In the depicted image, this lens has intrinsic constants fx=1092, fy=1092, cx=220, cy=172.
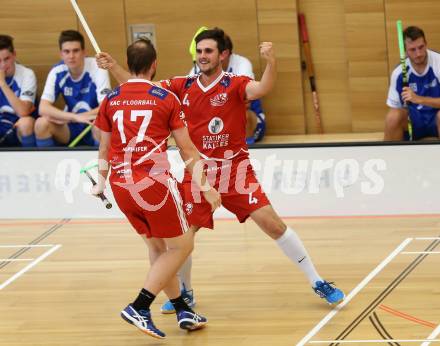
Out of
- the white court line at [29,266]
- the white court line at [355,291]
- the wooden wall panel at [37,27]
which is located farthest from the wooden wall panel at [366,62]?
the white court line at [29,266]

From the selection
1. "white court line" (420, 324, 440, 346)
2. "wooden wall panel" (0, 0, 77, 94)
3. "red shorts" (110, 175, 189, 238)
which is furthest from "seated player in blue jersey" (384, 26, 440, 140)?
"red shorts" (110, 175, 189, 238)

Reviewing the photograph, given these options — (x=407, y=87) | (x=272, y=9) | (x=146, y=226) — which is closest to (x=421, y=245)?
(x=407, y=87)

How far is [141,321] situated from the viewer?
234 inches

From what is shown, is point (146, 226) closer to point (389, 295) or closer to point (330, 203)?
point (389, 295)

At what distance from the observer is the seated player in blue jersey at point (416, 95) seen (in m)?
9.17

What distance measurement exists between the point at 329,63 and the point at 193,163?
4539mm

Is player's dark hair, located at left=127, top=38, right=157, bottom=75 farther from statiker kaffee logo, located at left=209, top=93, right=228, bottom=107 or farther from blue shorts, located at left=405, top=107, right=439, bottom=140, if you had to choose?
blue shorts, located at left=405, top=107, right=439, bottom=140

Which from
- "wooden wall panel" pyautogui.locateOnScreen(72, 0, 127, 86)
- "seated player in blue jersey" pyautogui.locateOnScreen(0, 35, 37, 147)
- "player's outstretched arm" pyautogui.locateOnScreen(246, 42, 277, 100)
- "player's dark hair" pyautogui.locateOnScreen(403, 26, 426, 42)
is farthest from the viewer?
"wooden wall panel" pyautogui.locateOnScreen(72, 0, 127, 86)

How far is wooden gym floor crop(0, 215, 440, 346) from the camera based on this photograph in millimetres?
6188

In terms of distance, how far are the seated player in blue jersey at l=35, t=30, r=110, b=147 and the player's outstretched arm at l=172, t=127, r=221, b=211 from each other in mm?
3804

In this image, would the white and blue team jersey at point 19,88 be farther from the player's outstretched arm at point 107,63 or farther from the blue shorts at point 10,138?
the player's outstretched arm at point 107,63

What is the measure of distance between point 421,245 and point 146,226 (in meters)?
2.57

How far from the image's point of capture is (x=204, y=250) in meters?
8.08

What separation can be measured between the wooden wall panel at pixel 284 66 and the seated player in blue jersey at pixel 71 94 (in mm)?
1581
